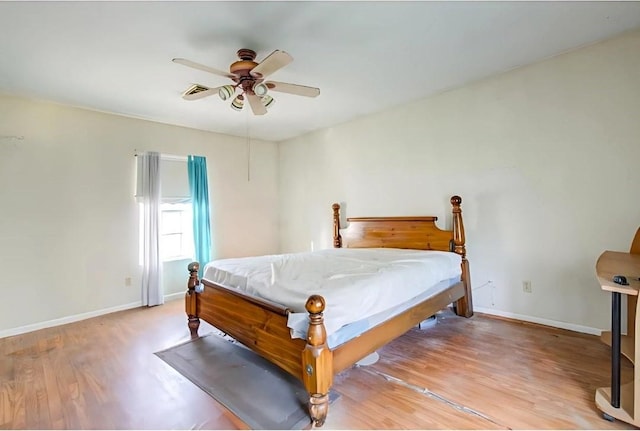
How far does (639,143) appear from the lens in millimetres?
2586

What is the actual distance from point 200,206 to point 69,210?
156 centimetres

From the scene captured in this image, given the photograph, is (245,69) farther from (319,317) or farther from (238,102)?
(319,317)

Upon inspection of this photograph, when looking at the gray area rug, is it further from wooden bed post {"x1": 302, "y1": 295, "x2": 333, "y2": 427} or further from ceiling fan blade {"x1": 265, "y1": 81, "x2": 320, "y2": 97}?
ceiling fan blade {"x1": 265, "y1": 81, "x2": 320, "y2": 97}

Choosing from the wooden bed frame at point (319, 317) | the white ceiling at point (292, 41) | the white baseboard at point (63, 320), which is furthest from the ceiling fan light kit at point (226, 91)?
the white baseboard at point (63, 320)

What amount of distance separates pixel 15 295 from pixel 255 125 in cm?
360

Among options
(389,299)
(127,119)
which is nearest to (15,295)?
(127,119)

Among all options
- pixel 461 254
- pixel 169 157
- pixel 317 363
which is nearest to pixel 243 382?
pixel 317 363

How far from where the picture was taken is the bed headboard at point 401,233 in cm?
345

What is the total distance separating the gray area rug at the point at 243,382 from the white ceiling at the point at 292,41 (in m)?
2.60

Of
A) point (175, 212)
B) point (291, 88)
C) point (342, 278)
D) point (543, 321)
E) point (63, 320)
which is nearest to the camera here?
point (342, 278)

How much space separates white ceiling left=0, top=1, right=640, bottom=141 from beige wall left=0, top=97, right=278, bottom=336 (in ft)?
1.25

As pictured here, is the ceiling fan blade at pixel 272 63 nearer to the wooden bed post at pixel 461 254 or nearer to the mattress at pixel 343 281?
the mattress at pixel 343 281

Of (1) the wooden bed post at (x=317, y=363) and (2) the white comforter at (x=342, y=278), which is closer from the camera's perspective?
(1) the wooden bed post at (x=317, y=363)

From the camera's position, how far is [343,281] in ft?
7.34
